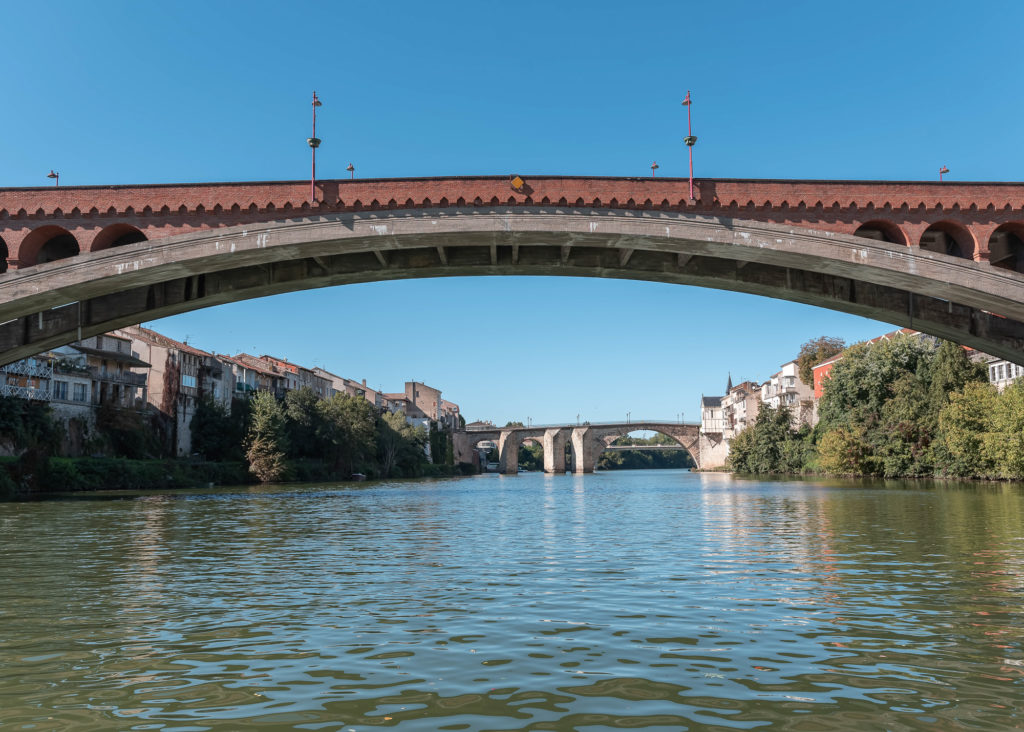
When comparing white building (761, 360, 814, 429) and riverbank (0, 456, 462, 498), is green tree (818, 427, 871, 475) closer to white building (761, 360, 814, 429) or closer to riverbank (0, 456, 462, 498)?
white building (761, 360, 814, 429)

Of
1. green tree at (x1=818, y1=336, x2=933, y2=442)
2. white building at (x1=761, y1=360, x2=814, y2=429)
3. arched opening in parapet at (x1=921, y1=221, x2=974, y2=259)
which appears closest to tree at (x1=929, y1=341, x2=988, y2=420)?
green tree at (x1=818, y1=336, x2=933, y2=442)

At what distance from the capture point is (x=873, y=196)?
22.8 meters

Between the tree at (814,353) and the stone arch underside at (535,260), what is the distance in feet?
228

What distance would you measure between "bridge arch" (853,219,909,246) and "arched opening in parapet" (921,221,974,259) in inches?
35.5

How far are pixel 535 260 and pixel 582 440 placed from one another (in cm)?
10737

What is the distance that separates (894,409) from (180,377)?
2147 inches

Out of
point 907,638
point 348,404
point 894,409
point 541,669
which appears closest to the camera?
point 541,669

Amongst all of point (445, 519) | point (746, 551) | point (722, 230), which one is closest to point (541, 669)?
point (746, 551)

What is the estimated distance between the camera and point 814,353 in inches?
3735

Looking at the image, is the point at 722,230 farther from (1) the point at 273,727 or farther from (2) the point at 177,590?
(1) the point at 273,727

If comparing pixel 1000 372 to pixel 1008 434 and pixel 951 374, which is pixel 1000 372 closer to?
pixel 951 374

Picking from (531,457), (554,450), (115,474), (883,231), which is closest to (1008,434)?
(883,231)

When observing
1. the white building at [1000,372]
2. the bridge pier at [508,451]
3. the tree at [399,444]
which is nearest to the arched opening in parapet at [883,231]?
the white building at [1000,372]

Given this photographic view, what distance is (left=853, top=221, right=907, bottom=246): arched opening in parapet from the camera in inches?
916
